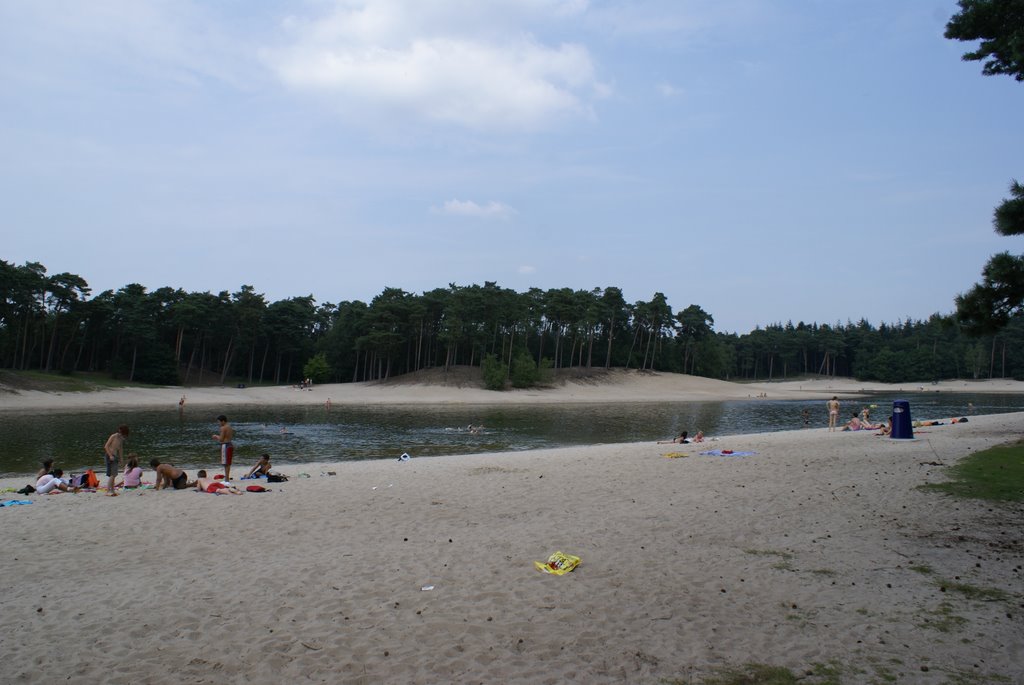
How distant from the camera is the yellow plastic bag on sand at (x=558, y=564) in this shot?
8.24m

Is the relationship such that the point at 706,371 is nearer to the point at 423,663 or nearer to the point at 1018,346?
the point at 1018,346

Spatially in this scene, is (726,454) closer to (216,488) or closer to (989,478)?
(989,478)

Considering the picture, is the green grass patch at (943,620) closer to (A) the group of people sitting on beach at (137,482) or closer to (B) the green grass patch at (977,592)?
(B) the green grass patch at (977,592)

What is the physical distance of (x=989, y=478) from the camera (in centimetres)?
1356

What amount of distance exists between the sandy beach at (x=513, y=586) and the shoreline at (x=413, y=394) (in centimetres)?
4780

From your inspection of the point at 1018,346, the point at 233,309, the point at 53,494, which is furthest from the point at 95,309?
the point at 1018,346

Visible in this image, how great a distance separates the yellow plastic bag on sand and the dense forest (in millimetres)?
73860

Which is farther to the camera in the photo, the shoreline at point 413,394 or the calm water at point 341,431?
the shoreline at point 413,394

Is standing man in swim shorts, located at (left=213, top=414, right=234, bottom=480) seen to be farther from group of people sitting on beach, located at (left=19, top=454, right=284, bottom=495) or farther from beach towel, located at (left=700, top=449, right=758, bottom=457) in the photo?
beach towel, located at (left=700, top=449, right=758, bottom=457)

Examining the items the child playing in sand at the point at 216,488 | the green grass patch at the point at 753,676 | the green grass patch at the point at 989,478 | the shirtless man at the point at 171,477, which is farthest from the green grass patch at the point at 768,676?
the shirtless man at the point at 171,477

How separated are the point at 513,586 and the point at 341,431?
33.0 m

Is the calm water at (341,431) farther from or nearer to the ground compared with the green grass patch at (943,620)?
nearer to the ground

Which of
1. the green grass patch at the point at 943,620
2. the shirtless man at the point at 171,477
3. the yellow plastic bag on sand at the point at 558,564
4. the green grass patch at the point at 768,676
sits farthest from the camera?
the shirtless man at the point at 171,477

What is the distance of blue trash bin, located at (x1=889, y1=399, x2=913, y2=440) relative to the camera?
2411 cm
